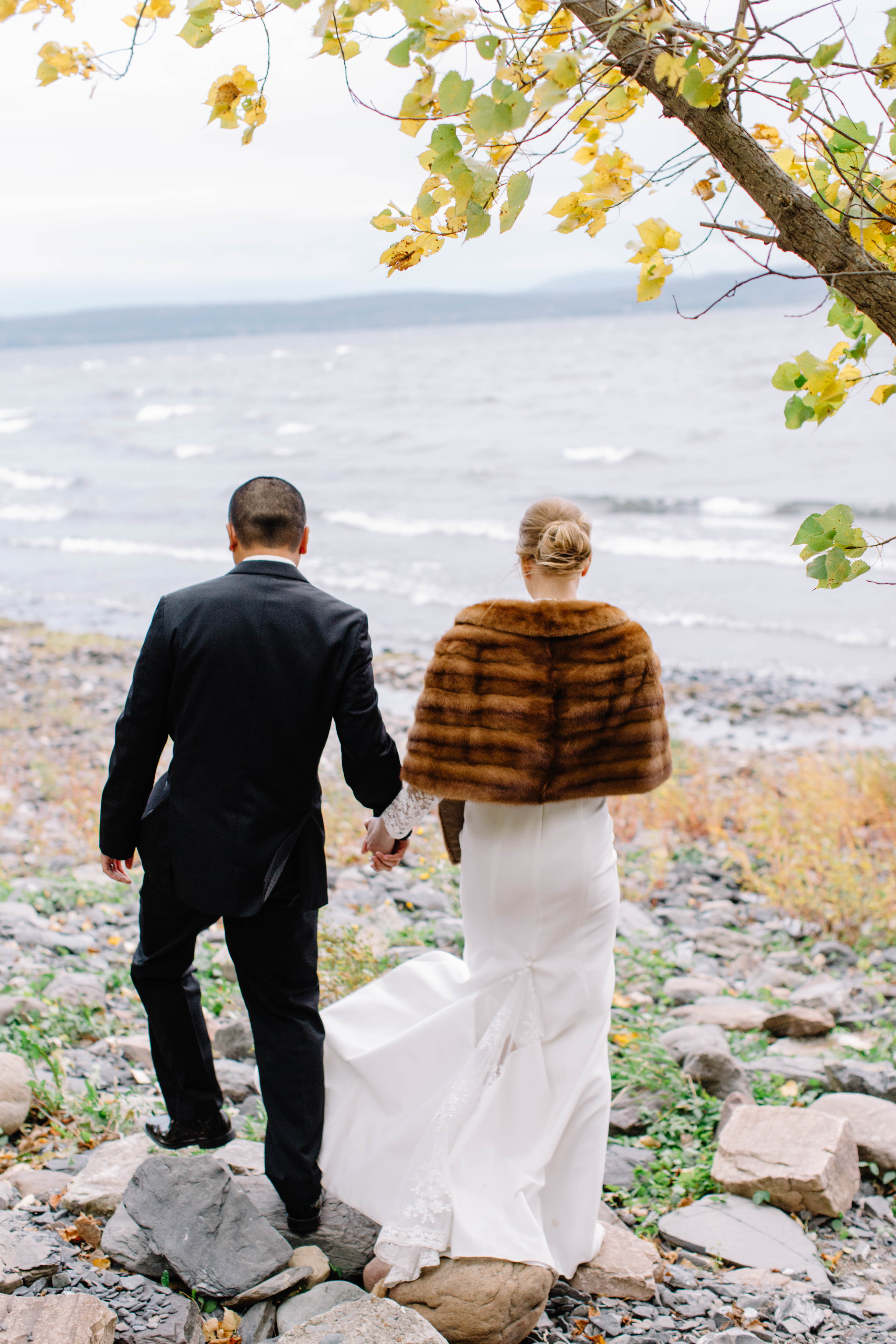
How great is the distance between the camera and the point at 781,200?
2.25 meters

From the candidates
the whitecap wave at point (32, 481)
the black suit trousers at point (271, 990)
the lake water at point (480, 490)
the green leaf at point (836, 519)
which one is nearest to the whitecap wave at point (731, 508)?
the lake water at point (480, 490)

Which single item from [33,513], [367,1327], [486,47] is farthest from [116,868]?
[33,513]

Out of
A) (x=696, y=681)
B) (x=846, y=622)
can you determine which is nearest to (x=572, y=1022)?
(x=696, y=681)

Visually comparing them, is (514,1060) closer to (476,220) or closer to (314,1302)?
(314,1302)

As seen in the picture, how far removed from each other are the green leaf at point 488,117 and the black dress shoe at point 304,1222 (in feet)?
9.44

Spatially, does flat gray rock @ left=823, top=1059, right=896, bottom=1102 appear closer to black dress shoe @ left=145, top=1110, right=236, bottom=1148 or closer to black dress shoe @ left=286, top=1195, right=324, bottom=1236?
black dress shoe @ left=286, top=1195, right=324, bottom=1236

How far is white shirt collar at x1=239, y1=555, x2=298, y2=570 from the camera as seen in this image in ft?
10.0

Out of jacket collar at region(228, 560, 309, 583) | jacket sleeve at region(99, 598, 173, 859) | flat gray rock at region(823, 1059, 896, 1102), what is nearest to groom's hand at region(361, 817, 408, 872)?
jacket sleeve at region(99, 598, 173, 859)

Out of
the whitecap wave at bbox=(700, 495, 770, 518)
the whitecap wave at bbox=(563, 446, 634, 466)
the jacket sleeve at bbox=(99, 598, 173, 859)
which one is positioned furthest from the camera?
the whitecap wave at bbox=(563, 446, 634, 466)

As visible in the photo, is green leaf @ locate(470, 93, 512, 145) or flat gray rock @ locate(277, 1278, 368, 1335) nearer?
green leaf @ locate(470, 93, 512, 145)

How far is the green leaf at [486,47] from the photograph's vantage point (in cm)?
183

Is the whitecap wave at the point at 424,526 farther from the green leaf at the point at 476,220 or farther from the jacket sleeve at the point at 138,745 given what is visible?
the green leaf at the point at 476,220

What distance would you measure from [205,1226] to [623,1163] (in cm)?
153

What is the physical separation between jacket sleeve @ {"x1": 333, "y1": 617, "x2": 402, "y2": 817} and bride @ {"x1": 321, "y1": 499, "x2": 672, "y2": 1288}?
0.07 meters
